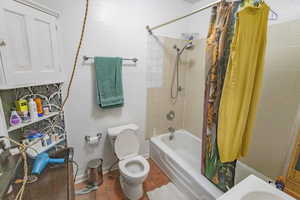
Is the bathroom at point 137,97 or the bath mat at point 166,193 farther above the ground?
the bathroom at point 137,97

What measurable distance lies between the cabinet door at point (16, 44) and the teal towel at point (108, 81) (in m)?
0.70

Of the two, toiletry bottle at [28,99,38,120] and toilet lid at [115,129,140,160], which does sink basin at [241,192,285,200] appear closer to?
toilet lid at [115,129,140,160]

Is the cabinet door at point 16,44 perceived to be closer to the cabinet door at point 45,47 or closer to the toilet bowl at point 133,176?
the cabinet door at point 45,47

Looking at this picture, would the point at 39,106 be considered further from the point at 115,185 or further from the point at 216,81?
the point at 216,81

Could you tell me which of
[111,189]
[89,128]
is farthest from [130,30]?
[111,189]

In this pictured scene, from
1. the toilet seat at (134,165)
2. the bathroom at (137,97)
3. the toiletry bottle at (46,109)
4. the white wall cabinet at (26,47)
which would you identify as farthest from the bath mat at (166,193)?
the white wall cabinet at (26,47)

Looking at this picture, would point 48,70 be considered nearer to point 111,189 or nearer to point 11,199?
point 11,199

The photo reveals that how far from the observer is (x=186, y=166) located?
67.2 inches

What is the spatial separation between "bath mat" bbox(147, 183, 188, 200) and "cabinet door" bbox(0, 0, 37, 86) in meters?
1.78

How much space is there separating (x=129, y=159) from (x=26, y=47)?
1.57 m

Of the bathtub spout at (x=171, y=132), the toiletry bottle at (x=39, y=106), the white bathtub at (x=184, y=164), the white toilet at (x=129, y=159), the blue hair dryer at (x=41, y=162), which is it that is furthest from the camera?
the bathtub spout at (x=171, y=132)

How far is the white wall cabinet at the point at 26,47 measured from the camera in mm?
879

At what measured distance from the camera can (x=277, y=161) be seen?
1492 millimetres

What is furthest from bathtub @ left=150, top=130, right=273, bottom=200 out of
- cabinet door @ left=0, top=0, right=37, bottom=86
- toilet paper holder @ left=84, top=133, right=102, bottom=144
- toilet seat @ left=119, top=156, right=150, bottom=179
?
cabinet door @ left=0, top=0, right=37, bottom=86
